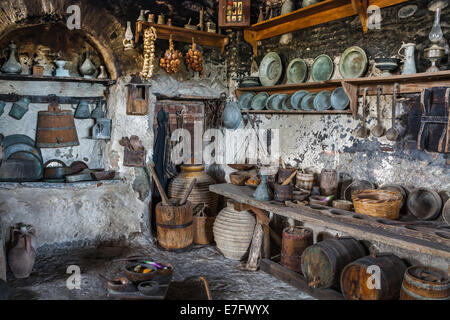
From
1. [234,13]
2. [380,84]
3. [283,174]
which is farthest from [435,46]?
[234,13]

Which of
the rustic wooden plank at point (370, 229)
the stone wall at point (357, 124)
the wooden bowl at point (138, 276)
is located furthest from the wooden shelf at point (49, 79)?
the wooden bowl at point (138, 276)

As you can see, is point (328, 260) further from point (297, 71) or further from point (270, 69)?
point (270, 69)

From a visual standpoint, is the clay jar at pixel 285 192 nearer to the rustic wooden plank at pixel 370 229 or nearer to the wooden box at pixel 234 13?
the rustic wooden plank at pixel 370 229

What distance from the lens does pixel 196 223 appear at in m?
4.84

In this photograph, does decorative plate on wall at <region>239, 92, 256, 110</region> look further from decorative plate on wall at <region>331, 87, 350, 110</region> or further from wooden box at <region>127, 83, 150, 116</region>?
decorative plate on wall at <region>331, 87, 350, 110</region>

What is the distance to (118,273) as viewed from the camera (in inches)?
157

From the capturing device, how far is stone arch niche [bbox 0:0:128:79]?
13.0 ft

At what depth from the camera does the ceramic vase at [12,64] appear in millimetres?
4257

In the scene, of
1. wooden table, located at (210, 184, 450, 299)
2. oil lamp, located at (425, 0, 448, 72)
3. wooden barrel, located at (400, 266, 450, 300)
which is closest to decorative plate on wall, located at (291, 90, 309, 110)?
wooden table, located at (210, 184, 450, 299)

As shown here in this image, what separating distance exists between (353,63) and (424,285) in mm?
2249

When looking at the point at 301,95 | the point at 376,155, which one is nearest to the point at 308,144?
the point at 301,95

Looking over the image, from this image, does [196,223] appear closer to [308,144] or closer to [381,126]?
[308,144]

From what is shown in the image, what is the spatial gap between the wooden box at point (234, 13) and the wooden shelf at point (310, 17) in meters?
0.20

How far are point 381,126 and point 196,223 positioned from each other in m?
2.52
